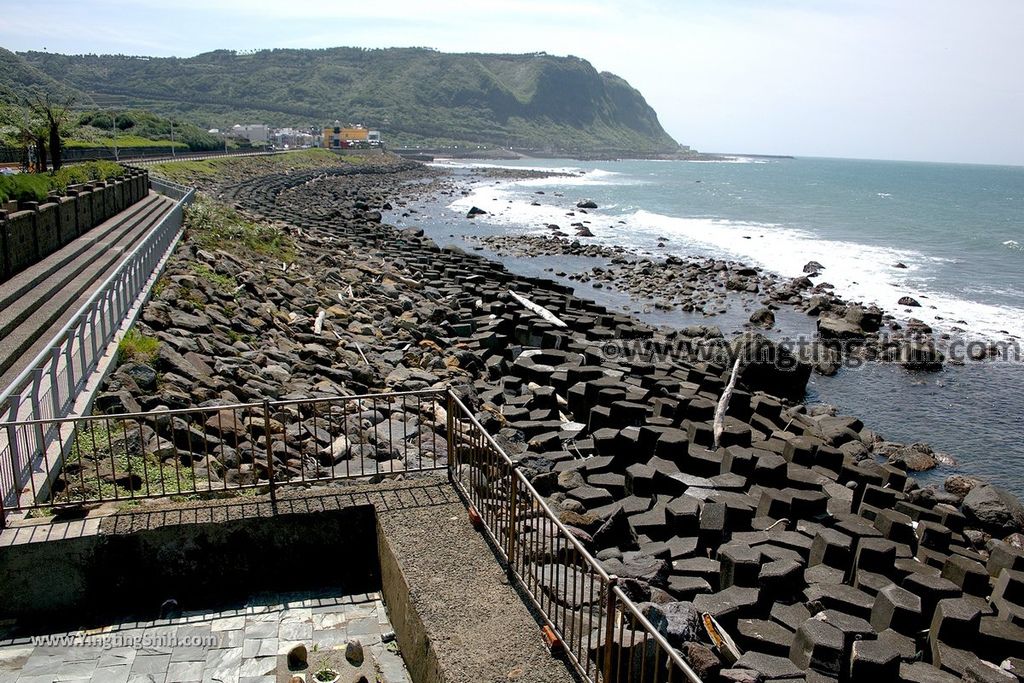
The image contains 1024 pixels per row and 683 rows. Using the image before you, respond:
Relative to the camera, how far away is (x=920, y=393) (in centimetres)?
2047

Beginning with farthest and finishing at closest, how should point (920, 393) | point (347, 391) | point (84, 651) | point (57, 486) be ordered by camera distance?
point (920, 393) < point (347, 391) < point (57, 486) < point (84, 651)

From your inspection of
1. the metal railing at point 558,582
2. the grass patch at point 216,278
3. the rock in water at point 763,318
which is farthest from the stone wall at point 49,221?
the rock in water at point 763,318

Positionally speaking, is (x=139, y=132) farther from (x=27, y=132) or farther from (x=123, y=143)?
(x=27, y=132)

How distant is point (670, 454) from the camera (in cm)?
1200

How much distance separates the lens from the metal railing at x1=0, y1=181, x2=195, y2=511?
7082mm

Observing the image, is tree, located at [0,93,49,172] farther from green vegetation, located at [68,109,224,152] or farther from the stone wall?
green vegetation, located at [68,109,224,152]

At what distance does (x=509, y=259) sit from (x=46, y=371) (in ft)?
107

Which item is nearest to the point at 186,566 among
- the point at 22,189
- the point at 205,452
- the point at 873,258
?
the point at 205,452

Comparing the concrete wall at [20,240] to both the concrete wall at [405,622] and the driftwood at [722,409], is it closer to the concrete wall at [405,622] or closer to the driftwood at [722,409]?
the concrete wall at [405,622]

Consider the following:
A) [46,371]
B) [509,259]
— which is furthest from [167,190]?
[46,371]

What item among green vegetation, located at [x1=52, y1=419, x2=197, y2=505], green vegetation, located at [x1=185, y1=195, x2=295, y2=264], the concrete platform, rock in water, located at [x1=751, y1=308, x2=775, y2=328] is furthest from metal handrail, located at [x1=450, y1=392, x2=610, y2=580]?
rock in water, located at [x1=751, y1=308, x2=775, y2=328]

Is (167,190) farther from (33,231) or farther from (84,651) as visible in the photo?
(84,651)

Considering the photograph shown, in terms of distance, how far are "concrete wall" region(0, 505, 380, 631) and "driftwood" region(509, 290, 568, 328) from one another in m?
14.4

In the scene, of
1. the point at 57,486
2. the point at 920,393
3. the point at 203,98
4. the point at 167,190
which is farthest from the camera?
the point at 203,98
